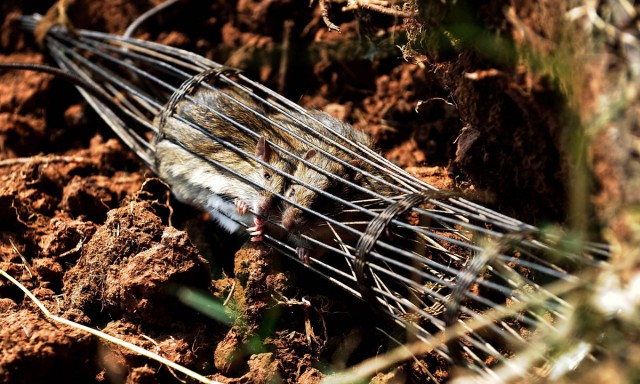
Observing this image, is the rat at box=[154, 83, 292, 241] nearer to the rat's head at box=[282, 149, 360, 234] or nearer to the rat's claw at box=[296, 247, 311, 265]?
the rat's head at box=[282, 149, 360, 234]

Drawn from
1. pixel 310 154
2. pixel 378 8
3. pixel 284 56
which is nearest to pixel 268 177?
pixel 310 154

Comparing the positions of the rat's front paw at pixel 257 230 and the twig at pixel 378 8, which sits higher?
the twig at pixel 378 8

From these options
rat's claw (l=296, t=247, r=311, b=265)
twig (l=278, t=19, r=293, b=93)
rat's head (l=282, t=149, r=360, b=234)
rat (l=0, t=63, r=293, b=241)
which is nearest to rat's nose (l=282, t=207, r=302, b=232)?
rat's head (l=282, t=149, r=360, b=234)

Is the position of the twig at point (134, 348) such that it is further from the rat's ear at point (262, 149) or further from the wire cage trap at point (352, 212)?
the rat's ear at point (262, 149)

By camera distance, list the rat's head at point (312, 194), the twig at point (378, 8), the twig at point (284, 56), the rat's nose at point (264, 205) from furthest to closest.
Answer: the twig at point (284, 56) → the rat's nose at point (264, 205) → the rat's head at point (312, 194) → the twig at point (378, 8)

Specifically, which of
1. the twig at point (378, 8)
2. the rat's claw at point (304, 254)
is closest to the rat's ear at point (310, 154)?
the rat's claw at point (304, 254)

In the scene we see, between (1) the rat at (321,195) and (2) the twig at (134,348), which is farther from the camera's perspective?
(1) the rat at (321,195)
